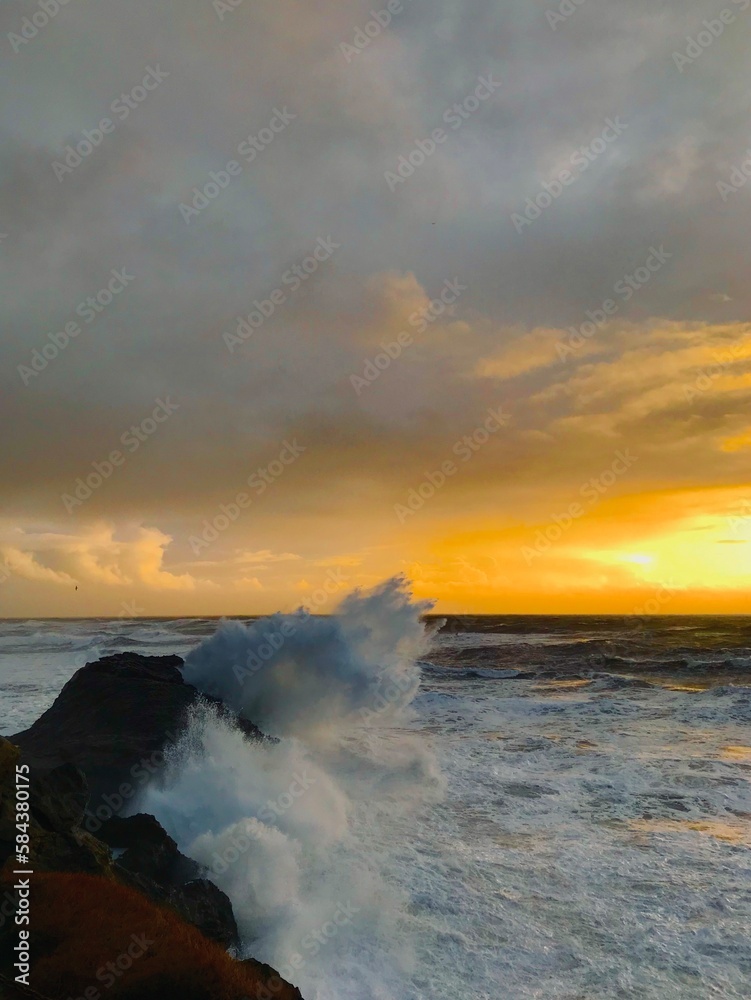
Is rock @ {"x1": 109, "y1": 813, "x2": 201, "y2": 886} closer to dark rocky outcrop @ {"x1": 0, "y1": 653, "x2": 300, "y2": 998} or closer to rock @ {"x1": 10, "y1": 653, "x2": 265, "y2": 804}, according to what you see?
dark rocky outcrop @ {"x1": 0, "y1": 653, "x2": 300, "y2": 998}

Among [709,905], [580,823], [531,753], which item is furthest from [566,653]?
[709,905]

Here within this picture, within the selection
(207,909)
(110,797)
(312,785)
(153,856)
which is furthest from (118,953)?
(312,785)

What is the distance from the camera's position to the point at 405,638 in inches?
906

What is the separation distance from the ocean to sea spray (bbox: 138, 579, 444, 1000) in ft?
0.13

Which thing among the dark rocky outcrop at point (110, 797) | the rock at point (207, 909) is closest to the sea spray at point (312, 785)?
the rock at point (207, 909)

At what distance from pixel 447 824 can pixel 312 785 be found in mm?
3062

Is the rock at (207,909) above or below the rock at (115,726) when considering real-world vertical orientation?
below

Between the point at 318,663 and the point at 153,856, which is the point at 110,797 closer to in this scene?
the point at 153,856

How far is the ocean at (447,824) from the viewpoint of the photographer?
7.29 metres

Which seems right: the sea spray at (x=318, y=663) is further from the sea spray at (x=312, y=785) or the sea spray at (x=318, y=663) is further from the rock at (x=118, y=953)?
the rock at (x=118, y=953)

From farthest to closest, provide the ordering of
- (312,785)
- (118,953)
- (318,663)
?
(318,663) < (312,785) < (118,953)

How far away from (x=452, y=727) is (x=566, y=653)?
28.9 m

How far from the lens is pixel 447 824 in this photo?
1167 cm

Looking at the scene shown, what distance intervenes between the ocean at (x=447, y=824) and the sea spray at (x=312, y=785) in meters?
0.04
